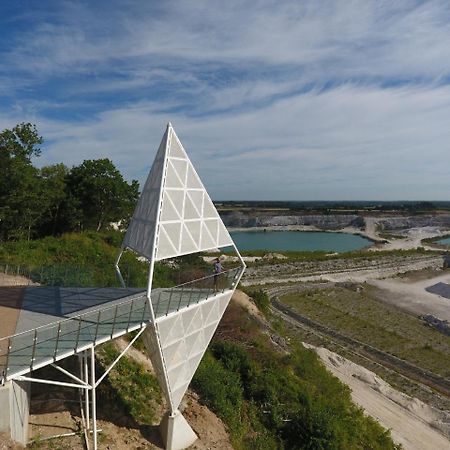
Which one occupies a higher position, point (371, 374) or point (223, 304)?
point (223, 304)

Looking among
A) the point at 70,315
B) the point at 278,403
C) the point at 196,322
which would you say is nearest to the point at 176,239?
the point at 196,322

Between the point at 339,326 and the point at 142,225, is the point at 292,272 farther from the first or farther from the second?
the point at 142,225

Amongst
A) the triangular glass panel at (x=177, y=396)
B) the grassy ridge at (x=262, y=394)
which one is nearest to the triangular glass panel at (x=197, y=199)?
the triangular glass panel at (x=177, y=396)

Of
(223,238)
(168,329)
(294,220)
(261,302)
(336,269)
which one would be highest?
(223,238)

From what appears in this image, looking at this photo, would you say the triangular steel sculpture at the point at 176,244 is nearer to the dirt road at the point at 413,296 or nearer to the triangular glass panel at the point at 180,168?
the triangular glass panel at the point at 180,168

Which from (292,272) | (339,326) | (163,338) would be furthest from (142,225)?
(292,272)

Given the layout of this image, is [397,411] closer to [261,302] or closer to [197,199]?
[261,302]

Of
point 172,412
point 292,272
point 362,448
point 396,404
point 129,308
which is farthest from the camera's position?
point 292,272
